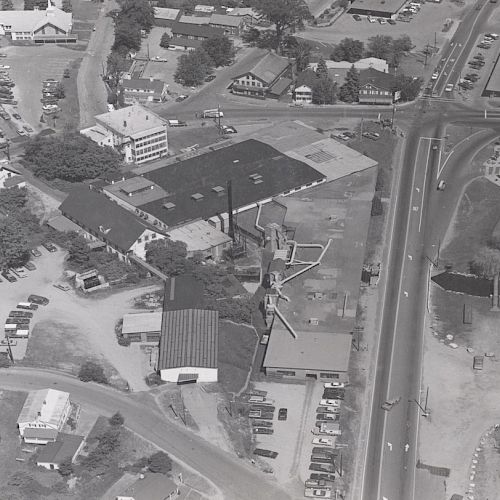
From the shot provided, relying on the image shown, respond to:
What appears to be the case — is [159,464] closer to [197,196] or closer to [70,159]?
[197,196]

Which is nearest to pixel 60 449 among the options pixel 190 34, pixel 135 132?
pixel 135 132

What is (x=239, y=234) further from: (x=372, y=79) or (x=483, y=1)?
(x=483, y=1)

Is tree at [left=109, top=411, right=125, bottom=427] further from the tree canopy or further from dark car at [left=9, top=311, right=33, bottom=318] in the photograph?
the tree canopy

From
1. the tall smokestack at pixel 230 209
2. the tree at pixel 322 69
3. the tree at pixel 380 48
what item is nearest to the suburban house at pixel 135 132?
the tall smokestack at pixel 230 209

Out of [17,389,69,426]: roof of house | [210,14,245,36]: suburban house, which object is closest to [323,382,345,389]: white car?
[17,389,69,426]: roof of house

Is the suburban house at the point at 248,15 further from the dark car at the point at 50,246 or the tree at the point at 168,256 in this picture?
the tree at the point at 168,256

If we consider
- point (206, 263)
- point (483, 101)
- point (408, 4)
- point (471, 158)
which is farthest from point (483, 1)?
point (206, 263)
